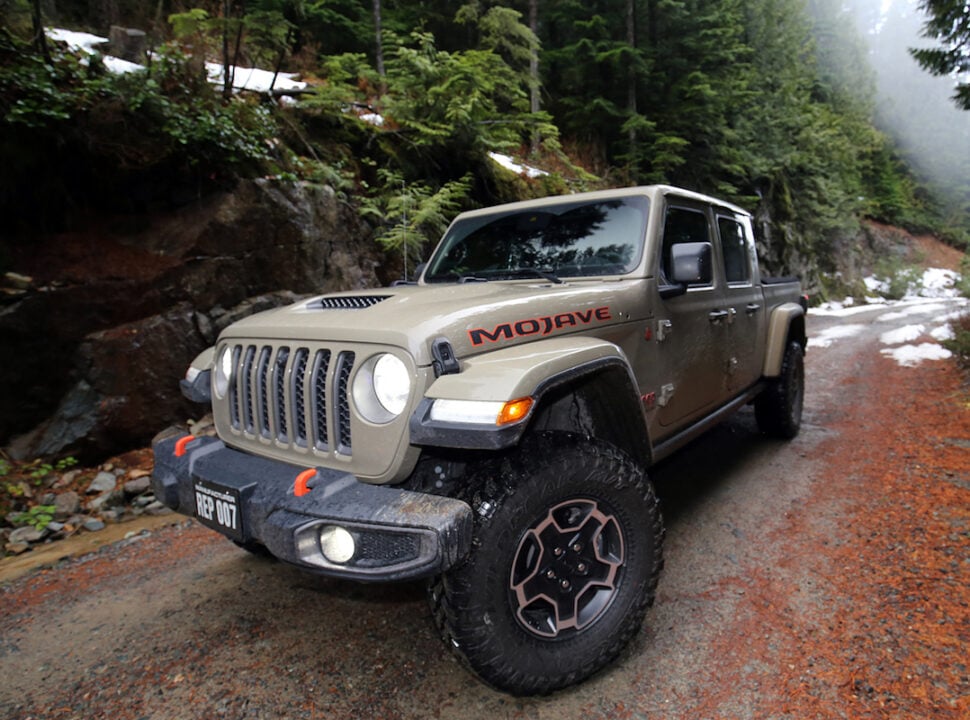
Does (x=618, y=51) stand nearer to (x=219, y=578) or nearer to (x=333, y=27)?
(x=333, y=27)

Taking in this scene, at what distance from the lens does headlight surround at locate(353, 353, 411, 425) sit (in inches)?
74.1

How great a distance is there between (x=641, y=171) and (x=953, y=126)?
130 feet

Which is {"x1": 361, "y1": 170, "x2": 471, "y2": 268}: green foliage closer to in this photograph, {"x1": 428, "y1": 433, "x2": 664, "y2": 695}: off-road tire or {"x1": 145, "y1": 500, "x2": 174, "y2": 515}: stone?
{"x1": 145, "y1": 500, "x2": 174, "y2": 515}: stone

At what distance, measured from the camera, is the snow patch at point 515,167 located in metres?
9.65

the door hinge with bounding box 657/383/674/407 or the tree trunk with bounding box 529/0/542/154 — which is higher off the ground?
the tree trunk with bounding box 529/0/542/154

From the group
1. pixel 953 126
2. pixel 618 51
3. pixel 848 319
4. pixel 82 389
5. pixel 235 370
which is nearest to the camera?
pixel 235 370

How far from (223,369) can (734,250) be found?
355cm

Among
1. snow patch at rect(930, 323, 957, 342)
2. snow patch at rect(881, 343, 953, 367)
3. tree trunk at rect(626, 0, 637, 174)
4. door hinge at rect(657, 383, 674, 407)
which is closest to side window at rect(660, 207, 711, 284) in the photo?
door hinge at rect(657, 383, 674, 407)

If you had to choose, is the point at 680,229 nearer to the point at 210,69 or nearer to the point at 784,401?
the point at 784,401

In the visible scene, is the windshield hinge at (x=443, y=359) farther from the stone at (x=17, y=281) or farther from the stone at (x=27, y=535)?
the stone at (x=17, y=281)

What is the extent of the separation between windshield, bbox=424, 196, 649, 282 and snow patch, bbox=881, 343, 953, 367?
7.77 meters

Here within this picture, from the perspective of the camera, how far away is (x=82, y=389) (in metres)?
4.65

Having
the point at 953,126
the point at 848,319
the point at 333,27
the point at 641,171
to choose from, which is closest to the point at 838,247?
the point at 848,319

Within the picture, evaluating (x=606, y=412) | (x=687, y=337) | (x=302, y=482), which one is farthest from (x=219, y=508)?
(x=687, y=337)
